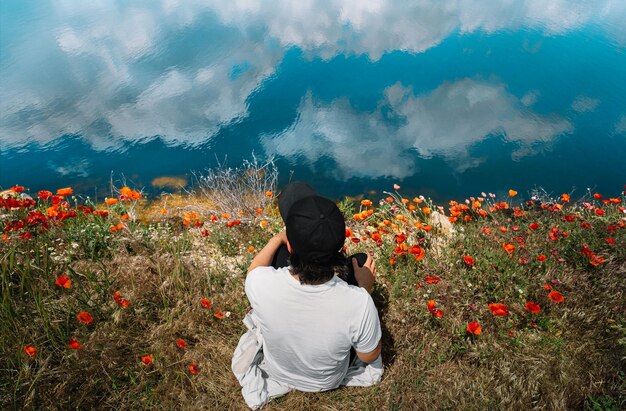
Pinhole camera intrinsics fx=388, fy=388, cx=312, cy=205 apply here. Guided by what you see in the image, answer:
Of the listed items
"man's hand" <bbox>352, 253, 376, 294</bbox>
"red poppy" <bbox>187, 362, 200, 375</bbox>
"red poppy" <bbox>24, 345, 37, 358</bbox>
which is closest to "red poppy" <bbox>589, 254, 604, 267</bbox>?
"man's hand" <bbox>352, 253, 376, 294</bbox>

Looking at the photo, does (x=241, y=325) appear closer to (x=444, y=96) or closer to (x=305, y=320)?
(x=305, y=320)

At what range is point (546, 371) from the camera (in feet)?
9.53

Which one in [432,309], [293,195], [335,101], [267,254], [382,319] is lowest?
[335,101]

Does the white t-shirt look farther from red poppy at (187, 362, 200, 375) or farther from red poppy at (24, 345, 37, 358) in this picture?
red poppy at (24, 345, 37, 358)

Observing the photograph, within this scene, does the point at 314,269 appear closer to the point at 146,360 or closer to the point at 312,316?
the point at 312,316

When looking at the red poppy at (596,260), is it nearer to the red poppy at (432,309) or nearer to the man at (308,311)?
the red poppy at (432,309)

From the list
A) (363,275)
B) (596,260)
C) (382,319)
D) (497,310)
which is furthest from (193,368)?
(596,260)

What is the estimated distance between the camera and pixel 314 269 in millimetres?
2191

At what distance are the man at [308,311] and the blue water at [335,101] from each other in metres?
7.27

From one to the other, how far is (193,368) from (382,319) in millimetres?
1719

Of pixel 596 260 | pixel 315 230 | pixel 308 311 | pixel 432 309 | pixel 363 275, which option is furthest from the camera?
pixel 596 260

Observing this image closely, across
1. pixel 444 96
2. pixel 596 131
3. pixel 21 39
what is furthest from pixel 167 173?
pixel 21 39

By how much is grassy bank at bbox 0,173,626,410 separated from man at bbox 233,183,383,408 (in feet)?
0.83

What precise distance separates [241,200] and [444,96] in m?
10.7
